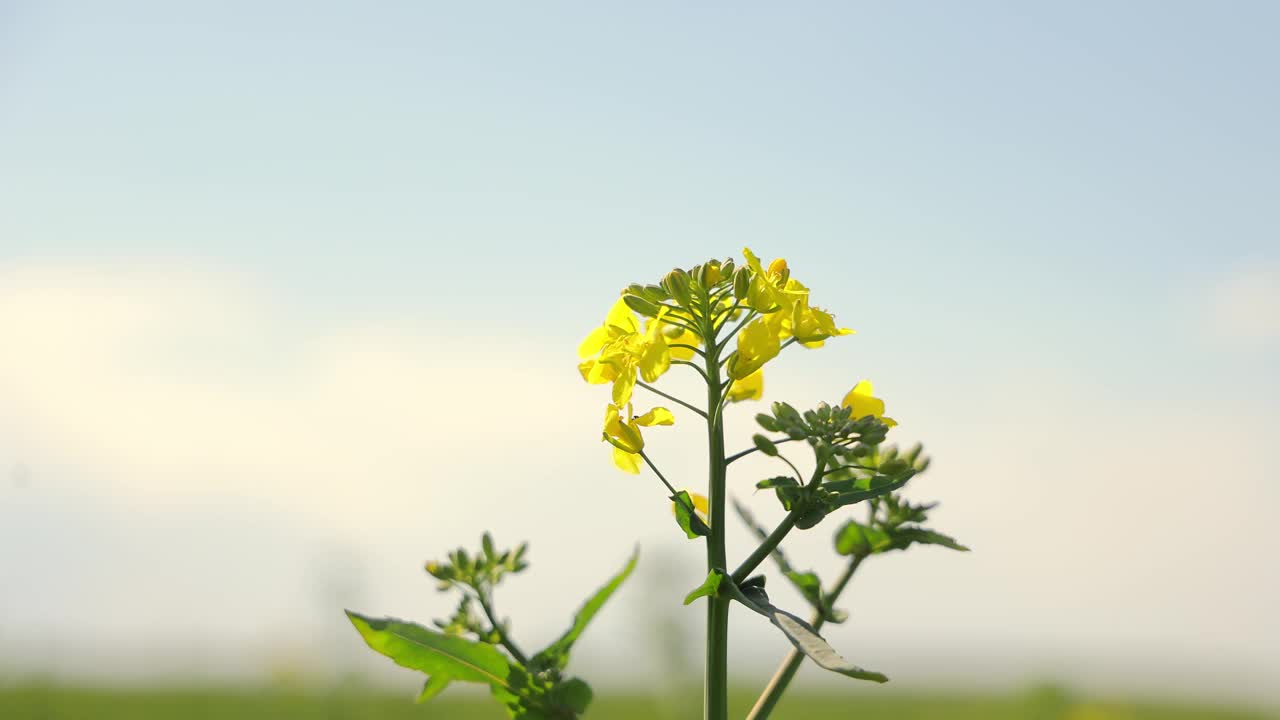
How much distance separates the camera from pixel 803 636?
1.68 m

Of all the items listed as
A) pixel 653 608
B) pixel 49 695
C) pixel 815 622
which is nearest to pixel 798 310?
pixel 815 622

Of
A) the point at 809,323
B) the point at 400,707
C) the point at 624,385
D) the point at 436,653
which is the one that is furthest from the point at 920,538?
the point at 400,707

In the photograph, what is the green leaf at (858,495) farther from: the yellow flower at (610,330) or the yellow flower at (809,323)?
the yellow flower at (610,330)

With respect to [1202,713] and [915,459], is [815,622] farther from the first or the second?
[1202,713]

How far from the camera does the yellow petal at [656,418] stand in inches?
83.5

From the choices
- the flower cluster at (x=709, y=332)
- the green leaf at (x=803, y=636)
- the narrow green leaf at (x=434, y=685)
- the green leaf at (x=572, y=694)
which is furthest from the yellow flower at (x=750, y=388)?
the narrow green leaf at (x=434, y=685)

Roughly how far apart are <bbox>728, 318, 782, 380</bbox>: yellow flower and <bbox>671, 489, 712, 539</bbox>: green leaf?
11.1 inches

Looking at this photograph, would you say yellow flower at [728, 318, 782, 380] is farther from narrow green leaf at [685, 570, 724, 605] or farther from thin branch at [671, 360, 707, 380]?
narrow green leaf at [685, 570, 724, 605]

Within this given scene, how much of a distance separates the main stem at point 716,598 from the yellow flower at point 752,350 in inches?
2.7

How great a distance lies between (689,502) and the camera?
186 cm

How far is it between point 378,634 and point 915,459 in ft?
4.39

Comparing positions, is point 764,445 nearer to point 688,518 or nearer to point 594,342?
point 688,518

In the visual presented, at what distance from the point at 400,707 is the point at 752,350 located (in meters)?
14.0

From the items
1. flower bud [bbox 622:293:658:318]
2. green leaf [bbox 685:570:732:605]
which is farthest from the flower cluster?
green leaf [bbox 685:570:732:605]
